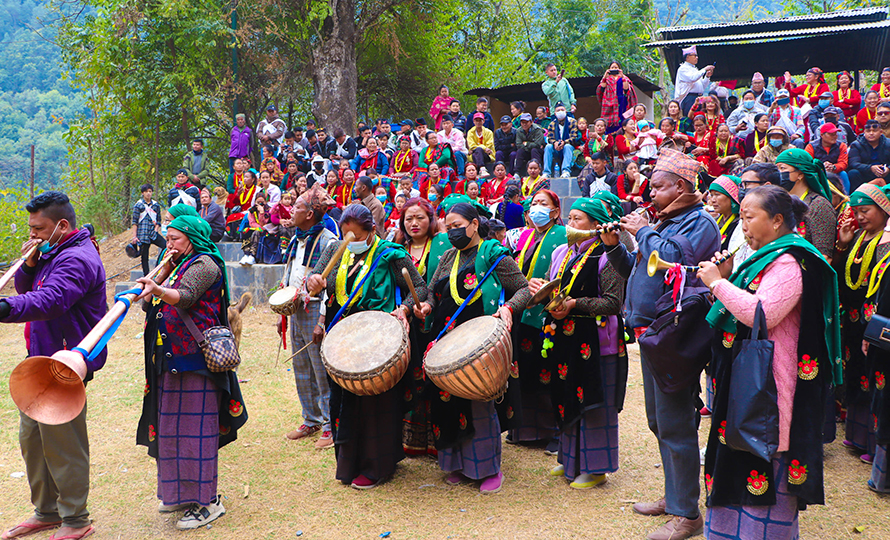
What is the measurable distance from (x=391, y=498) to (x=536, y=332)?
1.60 m

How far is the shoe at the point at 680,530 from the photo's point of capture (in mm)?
Result: 3600

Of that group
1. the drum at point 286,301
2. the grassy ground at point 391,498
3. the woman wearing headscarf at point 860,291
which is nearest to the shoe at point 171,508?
the grassy ground at point 391,498

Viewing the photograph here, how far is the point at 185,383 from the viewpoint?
3.94m

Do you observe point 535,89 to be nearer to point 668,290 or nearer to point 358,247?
point 358,247

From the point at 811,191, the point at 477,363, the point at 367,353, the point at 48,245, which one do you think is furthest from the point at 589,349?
the point at 48,245

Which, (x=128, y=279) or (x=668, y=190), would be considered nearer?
(x=668, y=190)

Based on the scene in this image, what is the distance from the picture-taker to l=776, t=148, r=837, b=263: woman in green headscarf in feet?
14.2

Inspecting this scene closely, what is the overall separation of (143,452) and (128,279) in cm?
998

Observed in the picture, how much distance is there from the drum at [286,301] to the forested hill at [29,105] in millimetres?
36397

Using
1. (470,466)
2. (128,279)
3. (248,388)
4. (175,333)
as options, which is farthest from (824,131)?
(128,279)

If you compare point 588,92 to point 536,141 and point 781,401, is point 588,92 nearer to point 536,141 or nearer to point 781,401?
point 536,141

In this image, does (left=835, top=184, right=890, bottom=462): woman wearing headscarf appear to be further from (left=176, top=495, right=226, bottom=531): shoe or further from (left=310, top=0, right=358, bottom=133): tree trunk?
(left=310, top=0, right=358, bottom=133): tree trunk

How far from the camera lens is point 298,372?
18.6 ft

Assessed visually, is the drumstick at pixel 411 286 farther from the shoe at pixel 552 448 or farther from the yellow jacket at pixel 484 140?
the yellow jacket at pixel 484 140
